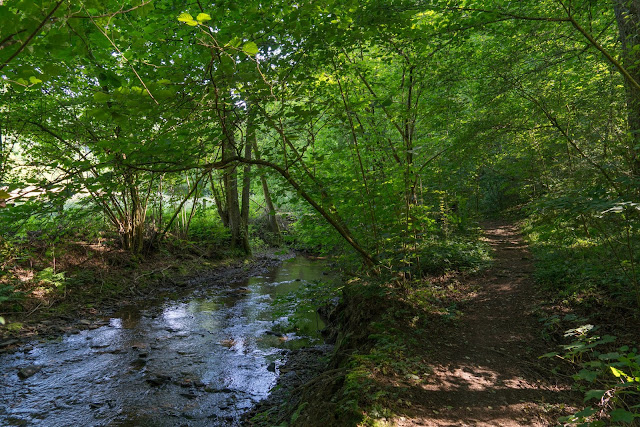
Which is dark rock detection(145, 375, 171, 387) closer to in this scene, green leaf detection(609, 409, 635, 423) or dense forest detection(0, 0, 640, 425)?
dense forest detection(0, 0, 640, 425)

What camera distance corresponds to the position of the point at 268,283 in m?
11.0

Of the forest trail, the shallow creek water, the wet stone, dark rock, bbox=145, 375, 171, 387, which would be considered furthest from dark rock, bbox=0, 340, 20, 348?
the forest trail

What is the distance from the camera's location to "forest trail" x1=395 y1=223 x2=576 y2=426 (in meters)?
3.01

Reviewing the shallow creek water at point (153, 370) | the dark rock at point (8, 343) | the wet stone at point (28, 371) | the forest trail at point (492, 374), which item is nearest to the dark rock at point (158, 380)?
the shallow creek water at point (153, 370)

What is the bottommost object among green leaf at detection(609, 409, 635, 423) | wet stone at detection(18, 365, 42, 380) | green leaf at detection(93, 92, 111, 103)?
wet stone at detection(18, 365, 42, 380)

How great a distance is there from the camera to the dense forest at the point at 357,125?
2520 mm

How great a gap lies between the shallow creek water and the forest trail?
2415mm

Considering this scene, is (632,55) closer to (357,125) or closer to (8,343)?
→ (357,125)

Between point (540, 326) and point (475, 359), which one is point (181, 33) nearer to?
point (475, 359)

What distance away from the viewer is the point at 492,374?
3672mm

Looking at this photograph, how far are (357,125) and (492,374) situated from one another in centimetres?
352

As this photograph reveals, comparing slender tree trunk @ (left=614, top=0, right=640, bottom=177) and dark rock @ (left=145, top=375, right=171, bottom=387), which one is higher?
slender tree trunk @ (left=614, top=0, right=640, bottom=177)

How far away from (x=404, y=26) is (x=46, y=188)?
14.6ft

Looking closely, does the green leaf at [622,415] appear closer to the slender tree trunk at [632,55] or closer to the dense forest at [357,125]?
the dense forest at [357,125]
